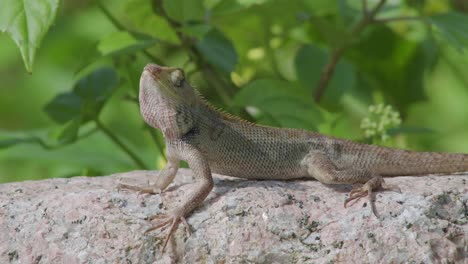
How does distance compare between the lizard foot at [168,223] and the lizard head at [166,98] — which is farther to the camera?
the lizard head at [166,98]

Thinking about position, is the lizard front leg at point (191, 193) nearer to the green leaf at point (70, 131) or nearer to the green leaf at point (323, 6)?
the green leaf at point (70, 131)

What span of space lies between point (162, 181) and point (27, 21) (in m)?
1.34

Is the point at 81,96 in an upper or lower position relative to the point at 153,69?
lower

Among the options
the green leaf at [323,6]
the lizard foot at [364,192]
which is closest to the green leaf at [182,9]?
the lizard foot at [364,192]

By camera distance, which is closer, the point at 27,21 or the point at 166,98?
the point at 27,21

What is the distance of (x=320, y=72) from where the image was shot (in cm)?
630

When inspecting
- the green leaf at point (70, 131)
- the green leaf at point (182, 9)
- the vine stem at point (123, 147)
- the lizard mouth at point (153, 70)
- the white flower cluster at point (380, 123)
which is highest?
the green leaf at point (182, 9)

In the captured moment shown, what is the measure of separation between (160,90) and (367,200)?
138 centimetres

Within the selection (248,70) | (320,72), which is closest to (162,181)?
(320,72)

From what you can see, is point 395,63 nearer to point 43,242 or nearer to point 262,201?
point 262,201

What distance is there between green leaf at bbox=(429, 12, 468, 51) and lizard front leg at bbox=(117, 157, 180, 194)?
1.91 metres

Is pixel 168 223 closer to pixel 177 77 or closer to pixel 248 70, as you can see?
pixel 177 77

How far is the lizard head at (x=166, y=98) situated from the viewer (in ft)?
15.4

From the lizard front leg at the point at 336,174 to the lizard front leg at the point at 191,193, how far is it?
71 centimetres
